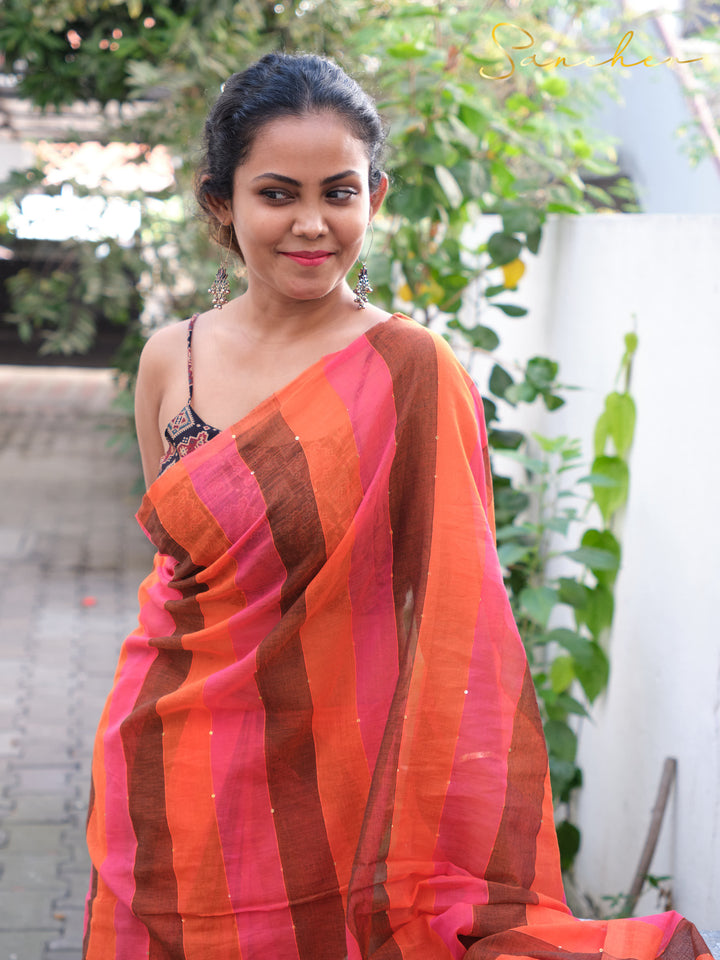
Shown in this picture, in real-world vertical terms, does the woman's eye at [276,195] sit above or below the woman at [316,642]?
above

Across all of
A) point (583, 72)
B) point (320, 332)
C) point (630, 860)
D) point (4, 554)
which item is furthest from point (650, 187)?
point (320, 332)

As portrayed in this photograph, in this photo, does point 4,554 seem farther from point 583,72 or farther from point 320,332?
point 583,72

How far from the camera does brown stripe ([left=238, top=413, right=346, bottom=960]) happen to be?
145 cm

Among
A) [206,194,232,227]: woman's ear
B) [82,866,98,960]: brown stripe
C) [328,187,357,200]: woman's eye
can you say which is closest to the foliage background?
[206,194,232,227]: woman's ear

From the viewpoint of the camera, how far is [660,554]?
2115 mm

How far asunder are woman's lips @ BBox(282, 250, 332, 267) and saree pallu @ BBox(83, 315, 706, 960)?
144 mm

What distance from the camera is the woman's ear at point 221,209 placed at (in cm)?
152

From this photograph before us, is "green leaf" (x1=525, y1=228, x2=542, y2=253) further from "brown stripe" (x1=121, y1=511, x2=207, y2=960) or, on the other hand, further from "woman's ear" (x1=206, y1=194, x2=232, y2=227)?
"brown stripe" (x1=121, y1=511, x2=207, y2=960)

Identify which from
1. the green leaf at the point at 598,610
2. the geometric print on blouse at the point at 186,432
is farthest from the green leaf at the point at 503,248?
the geometric print on blouse at the point at 186,432

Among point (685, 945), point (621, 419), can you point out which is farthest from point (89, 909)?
point (621, 419)

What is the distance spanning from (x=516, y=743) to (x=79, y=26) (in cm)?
462

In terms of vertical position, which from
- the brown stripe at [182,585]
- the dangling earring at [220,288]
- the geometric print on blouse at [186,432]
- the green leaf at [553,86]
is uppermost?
the green leaf at [553,86]

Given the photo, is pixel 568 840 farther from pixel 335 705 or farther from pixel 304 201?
pixel 304 201

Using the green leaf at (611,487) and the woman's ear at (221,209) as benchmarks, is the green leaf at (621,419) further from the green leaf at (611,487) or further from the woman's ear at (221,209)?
the woman's ear at (221,209)
